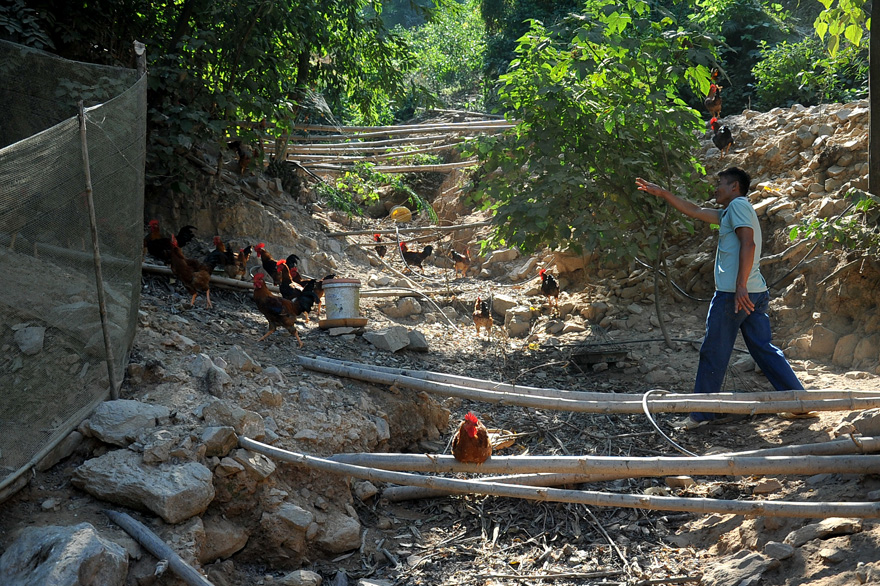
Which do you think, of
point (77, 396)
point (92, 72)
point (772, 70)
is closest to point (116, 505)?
point (77, 396)

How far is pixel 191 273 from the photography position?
607 centimetres

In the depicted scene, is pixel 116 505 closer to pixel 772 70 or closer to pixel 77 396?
pixel 77 396

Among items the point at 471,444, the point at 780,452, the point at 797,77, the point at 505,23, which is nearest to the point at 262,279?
the point at 471,444

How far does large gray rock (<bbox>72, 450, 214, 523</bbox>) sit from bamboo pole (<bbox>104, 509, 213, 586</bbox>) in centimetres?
10

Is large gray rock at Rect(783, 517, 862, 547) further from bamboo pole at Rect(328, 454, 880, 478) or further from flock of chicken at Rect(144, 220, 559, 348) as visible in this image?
flock of chicken at Rect(144, 220, 559, 348)

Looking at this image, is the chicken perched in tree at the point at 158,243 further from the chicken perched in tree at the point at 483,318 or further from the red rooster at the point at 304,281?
the chicken perched in tree at the point at 483,318

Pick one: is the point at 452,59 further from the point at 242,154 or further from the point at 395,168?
the point at 242,154

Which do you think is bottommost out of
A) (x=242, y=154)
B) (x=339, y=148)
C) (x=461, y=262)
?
(x=461, y=262)

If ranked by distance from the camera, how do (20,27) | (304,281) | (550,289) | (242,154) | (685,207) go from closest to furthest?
(685,207) → (20,27) → (304,281) → (550,289) → (242,154)

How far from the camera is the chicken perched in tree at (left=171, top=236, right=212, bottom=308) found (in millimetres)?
6035

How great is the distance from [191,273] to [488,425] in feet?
10.5

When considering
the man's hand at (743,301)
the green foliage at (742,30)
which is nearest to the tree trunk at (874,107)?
the man's hand at (743,301)

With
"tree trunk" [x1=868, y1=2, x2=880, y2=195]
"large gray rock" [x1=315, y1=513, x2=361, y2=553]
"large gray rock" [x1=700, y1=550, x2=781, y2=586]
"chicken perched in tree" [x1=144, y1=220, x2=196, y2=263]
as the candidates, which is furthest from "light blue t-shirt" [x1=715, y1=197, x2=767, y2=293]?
"chicken perched in tree" [x1=144, y1=220, x2=196, y2=263]

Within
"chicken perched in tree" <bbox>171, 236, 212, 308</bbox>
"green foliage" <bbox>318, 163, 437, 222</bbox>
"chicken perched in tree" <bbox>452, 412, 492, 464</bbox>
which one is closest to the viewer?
"chicken perched in tree" <bbox>452, 412, 492, 464</bbox>
